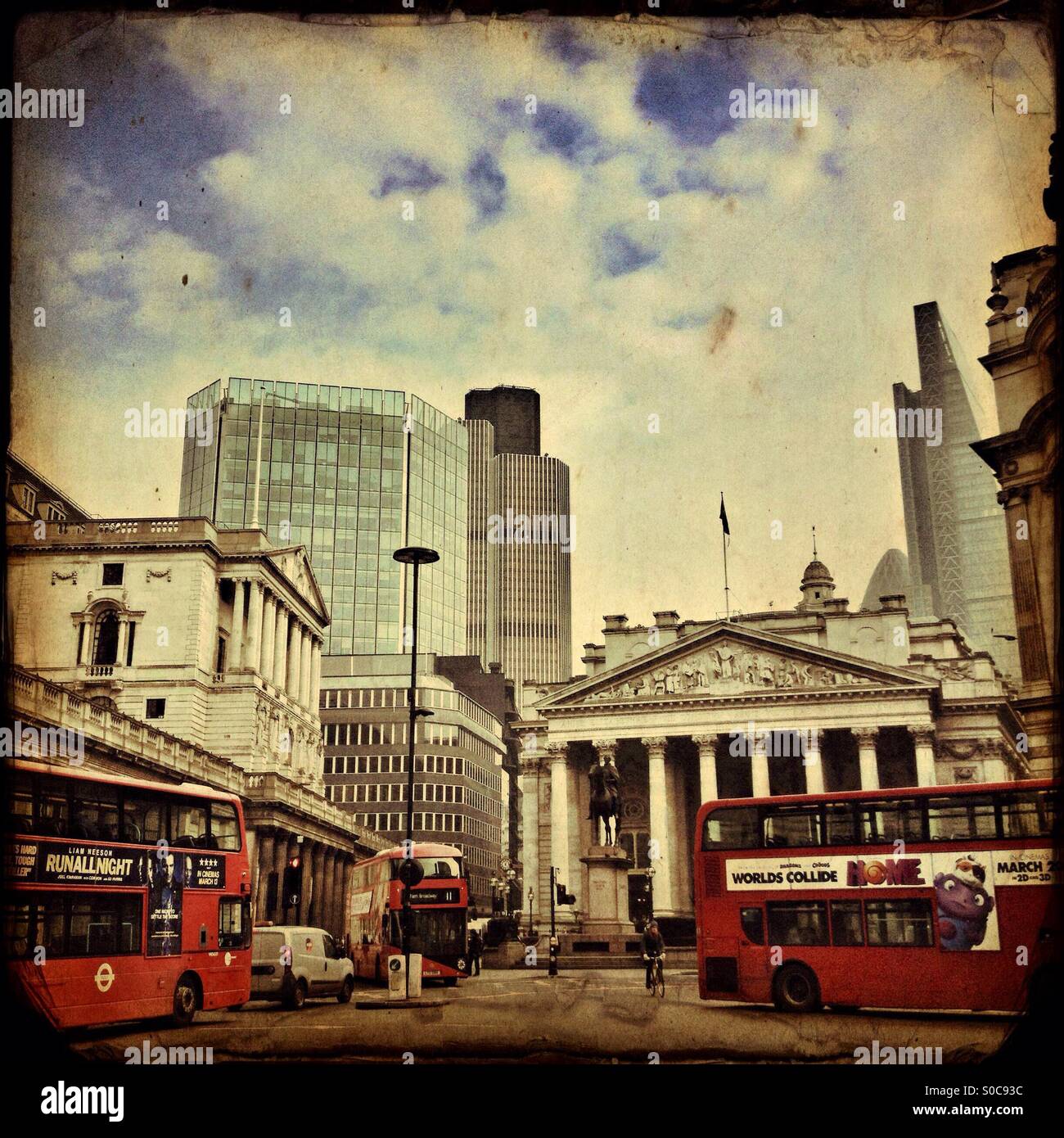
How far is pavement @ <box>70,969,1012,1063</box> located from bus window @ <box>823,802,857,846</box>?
2.14 metres

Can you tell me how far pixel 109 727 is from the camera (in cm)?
1688

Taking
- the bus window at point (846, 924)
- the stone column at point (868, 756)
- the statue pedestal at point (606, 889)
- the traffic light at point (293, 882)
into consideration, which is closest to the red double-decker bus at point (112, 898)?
the traffic light at point (293, 882)

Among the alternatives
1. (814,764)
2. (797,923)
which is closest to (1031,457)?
(797,923)

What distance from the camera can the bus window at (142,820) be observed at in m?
13.8

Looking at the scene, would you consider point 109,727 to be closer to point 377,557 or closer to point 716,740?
point 377,557

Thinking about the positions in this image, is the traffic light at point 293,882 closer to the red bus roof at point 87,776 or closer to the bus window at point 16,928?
the red bus roof at point 87,776

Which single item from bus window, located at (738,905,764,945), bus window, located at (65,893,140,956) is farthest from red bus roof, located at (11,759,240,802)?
bus window, located at (738,905,764,945)

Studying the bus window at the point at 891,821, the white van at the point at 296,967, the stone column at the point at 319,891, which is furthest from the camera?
the stone column at the point at 319,891

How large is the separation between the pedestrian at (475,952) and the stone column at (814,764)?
257 inches

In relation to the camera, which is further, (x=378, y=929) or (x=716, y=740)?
(x=716, y=740)

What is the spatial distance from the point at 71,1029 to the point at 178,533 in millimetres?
7751
